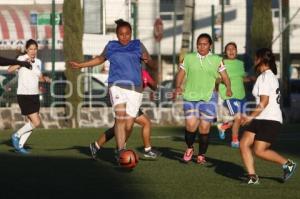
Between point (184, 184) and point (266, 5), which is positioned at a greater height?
point (266, 5)

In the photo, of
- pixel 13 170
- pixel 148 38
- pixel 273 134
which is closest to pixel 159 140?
pixel 13 170

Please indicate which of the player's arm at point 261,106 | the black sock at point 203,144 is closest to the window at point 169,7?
the black sock at point 203,144

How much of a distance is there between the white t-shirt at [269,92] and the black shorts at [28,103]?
237 inches

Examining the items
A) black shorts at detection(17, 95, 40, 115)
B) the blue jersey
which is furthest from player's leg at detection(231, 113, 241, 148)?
the blue jersey

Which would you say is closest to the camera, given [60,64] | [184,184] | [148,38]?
[184,184]

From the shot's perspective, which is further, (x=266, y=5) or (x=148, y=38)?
(x=148, y=38)

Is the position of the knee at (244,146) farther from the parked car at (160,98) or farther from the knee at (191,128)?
the parked car at (160,98)

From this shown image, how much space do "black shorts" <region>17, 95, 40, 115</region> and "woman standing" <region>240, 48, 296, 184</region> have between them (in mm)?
5873

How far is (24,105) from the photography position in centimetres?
1698

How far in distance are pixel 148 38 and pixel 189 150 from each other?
37044 mm

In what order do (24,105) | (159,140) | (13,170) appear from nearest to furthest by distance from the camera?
1. (13,170)
2. (24,105)
3. (159,140)

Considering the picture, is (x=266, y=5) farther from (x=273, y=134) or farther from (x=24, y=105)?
(x=273, y=134)

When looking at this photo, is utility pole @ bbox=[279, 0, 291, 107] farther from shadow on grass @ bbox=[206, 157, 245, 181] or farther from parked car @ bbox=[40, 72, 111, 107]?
shadow on grass @ bbox=[206, 157, 245, 181]

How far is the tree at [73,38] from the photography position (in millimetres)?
27188
